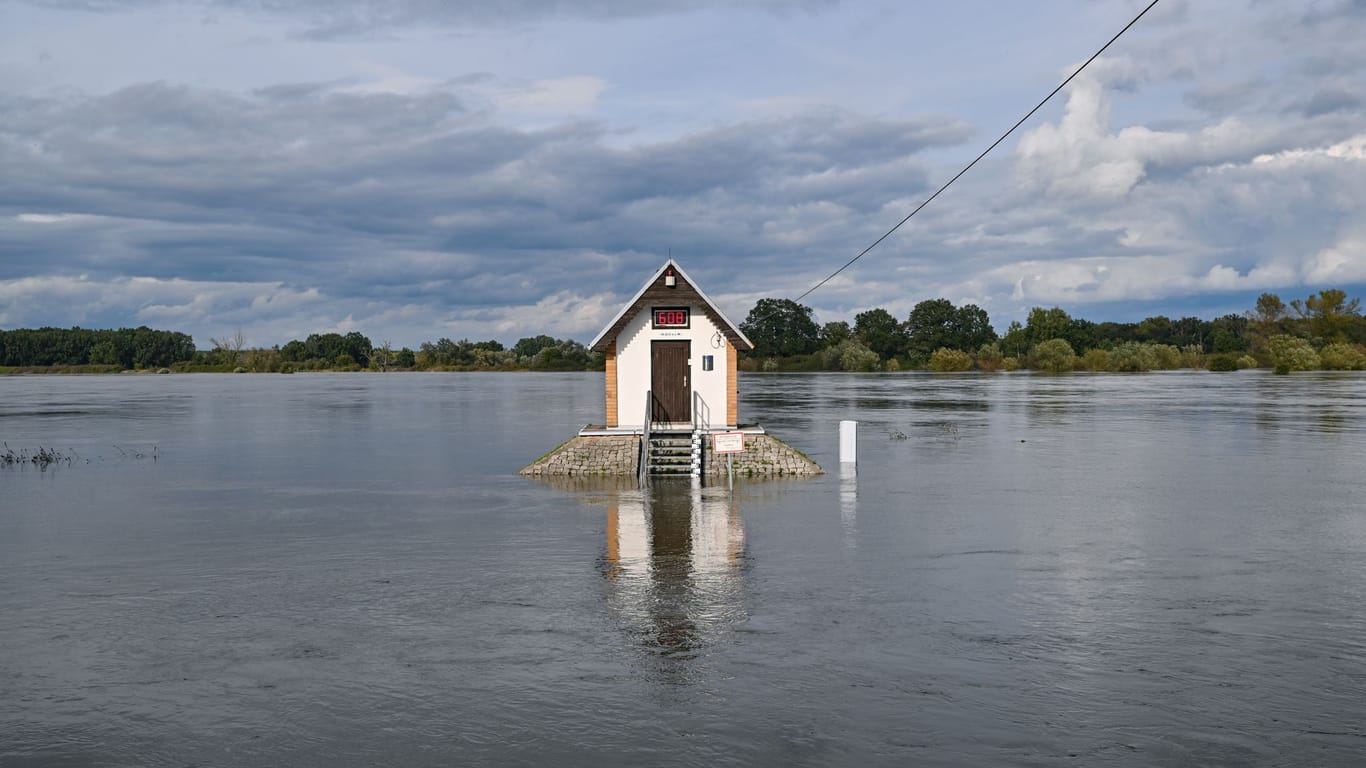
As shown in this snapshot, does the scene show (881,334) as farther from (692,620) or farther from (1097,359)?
(692,620)

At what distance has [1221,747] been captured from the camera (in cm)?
862

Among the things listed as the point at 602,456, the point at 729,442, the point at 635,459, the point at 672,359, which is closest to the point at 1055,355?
the point at 672,359

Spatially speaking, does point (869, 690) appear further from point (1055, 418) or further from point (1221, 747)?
point (1055, 418)

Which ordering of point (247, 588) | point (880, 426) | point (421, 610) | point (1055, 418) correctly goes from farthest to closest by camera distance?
point (1055, 418)
point (880, 426)
point (247, 588)
point (421, 610)

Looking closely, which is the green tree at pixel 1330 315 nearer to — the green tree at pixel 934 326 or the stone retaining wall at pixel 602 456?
the green tree at pixel 934 326

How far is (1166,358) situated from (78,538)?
156m

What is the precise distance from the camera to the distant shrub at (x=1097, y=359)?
489ft

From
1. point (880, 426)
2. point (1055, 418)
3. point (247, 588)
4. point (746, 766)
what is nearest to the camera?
point (746, 766)

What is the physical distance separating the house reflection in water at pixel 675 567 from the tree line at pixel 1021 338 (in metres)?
137

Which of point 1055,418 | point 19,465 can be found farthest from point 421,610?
point 1055,418

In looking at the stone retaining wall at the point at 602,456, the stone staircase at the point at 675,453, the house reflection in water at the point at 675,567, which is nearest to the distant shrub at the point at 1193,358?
the stone staircase at the point at 675,453

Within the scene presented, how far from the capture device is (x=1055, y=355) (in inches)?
6142

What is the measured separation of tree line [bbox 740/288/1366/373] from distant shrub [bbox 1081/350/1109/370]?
0.16 meters

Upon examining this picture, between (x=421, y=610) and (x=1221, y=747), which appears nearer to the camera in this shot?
(x=1221, y=747)
